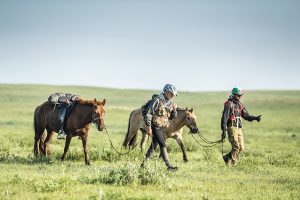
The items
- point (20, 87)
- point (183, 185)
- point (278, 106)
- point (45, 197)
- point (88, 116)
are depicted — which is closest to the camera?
point (45, 197)

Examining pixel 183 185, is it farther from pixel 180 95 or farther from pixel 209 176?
pixel 180 95

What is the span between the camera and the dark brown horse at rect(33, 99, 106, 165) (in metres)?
14.6

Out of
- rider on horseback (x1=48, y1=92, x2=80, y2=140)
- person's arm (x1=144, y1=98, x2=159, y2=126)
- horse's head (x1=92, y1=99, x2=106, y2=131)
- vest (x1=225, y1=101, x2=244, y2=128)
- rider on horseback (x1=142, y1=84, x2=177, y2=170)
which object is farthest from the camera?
rider on horseback (x1=48, y1=92, x2=80, y2=140)

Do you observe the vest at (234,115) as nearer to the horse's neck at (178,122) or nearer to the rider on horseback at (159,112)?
the horse's neck at (178,122)

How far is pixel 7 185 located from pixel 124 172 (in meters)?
2.40

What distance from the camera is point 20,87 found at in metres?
114

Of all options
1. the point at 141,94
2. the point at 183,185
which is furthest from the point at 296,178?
the point at 141,94

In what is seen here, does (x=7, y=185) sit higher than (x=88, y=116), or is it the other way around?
(x=88, y=116)

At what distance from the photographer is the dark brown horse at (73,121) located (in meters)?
14.6

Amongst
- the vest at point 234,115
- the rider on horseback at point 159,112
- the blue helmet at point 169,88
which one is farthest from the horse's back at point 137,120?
the blue helmet at point 169,88

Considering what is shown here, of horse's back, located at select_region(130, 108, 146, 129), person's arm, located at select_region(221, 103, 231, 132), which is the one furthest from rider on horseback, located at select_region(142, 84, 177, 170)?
horse's back, located at select_region(130, 108, 146, 129)

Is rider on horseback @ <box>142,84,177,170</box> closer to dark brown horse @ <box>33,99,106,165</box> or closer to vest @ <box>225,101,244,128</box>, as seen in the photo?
dark brown horse @ <box>33,99,106,165</box>

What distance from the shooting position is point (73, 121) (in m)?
15.2

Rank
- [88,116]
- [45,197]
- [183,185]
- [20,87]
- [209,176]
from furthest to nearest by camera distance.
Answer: [20,87] < [88,116] < [209,176] < [183,185] < [45,197]
